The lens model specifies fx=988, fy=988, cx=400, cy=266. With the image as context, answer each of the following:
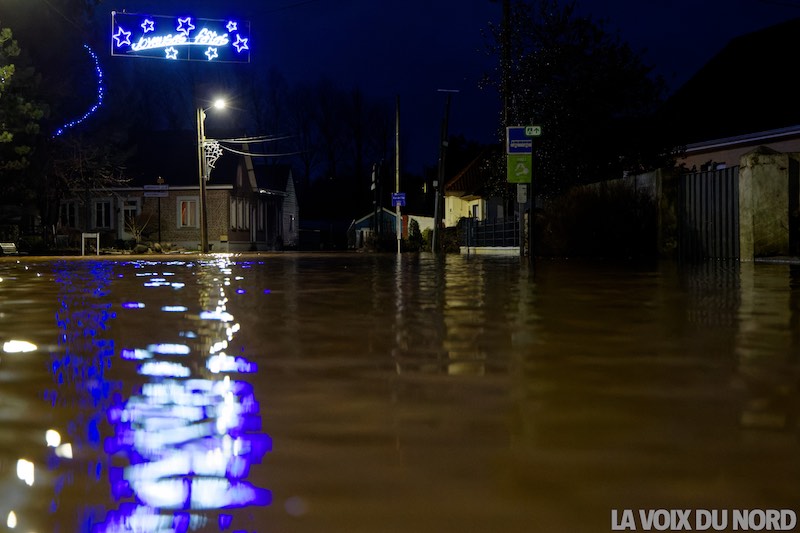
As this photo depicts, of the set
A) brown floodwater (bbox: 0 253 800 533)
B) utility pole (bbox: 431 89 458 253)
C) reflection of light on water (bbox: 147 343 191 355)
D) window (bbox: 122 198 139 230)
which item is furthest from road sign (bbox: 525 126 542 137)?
window (bbox: 122 198 139 230)

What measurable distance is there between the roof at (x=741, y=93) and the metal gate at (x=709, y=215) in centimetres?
813

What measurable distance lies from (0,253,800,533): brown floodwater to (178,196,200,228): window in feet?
173

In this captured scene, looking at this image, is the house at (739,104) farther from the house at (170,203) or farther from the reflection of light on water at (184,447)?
the house at (170,203)

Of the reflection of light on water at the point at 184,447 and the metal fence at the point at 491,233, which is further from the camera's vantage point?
the metal fence at the point at 491,233

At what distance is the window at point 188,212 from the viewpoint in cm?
6053

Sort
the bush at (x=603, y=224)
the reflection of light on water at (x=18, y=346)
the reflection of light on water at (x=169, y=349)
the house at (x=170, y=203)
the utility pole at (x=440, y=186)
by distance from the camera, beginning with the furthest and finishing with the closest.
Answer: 1. the house at (x=170, y=203)
2. the utility pole at (x=440, y=186)
3. the bush at (x=603, y=224)
4. the reflection of light on water at (x=18, y=346)
5. the reflection of light on water at (x=169, y=349)

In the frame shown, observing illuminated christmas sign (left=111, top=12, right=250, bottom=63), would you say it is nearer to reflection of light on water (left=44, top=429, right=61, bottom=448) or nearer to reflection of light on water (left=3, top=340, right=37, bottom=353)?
reflection of light on water (left=3, top=340, right=37, bottom=353)

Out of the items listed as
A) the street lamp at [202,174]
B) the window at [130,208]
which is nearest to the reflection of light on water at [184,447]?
the street lamp at [202,174]

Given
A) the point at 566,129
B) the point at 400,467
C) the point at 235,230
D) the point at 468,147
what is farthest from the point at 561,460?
the point at 468,147

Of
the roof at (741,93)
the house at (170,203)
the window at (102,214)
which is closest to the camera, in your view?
the roof at (741,93)

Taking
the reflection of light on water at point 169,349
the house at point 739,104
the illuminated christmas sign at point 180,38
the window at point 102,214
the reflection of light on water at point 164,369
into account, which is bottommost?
the reflection of light on water at point 164,369

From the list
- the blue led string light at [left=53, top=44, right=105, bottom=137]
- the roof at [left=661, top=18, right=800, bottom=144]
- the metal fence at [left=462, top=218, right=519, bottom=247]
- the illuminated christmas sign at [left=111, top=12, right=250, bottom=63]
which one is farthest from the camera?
the blue led string light at [left=53, top=44, right=105, bottom=137]

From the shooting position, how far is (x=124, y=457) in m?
3.36

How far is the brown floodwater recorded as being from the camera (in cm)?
278
